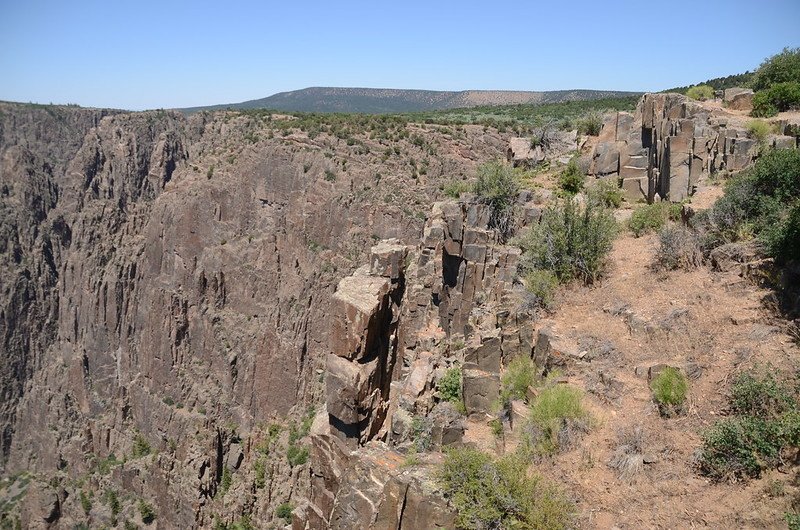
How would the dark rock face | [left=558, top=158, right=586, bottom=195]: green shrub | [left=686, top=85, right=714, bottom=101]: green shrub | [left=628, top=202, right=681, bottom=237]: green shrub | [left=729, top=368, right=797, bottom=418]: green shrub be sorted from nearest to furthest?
[left=729, top=368, right=797, bottom=418]: green shrub
[left=628, top=202, right=681, bottom=237]: green shrub
[left=558, top=158, right=586, bottom=195]: green shrub
[left=686, top=85, right=714, bottom=101]: green shrub
the dark rock face

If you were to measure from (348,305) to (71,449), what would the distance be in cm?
4611

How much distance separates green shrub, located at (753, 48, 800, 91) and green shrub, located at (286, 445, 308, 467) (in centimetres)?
2894

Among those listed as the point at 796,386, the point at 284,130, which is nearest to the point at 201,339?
the point at 284,130

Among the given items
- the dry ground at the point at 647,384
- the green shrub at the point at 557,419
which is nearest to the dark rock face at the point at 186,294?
the dry ground at the point at 647,384

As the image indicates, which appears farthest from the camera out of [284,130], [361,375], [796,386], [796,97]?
[284,130]

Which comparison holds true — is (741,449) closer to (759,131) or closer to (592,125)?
(759,131)

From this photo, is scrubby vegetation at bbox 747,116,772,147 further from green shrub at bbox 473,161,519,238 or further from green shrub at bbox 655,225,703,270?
green shrub at bbox 473,161,519,238

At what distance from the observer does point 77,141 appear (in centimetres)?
7194

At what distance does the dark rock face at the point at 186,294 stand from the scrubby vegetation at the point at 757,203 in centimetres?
2588

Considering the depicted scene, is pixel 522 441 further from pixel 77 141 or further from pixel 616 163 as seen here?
pixel 77 141

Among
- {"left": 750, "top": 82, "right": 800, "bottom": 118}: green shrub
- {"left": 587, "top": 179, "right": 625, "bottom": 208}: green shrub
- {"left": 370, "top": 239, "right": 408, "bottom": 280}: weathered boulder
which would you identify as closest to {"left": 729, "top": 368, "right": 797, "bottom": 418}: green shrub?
{"left": 370, "top": 239, "right": 408, "bottom": 280}: weathered boulder

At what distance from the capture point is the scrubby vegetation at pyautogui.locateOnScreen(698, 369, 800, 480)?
7188 mm

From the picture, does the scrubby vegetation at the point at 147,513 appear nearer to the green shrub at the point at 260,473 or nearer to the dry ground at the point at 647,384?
the green shrub at the point at 260,473

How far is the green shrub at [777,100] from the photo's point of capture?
17469 millimetres
